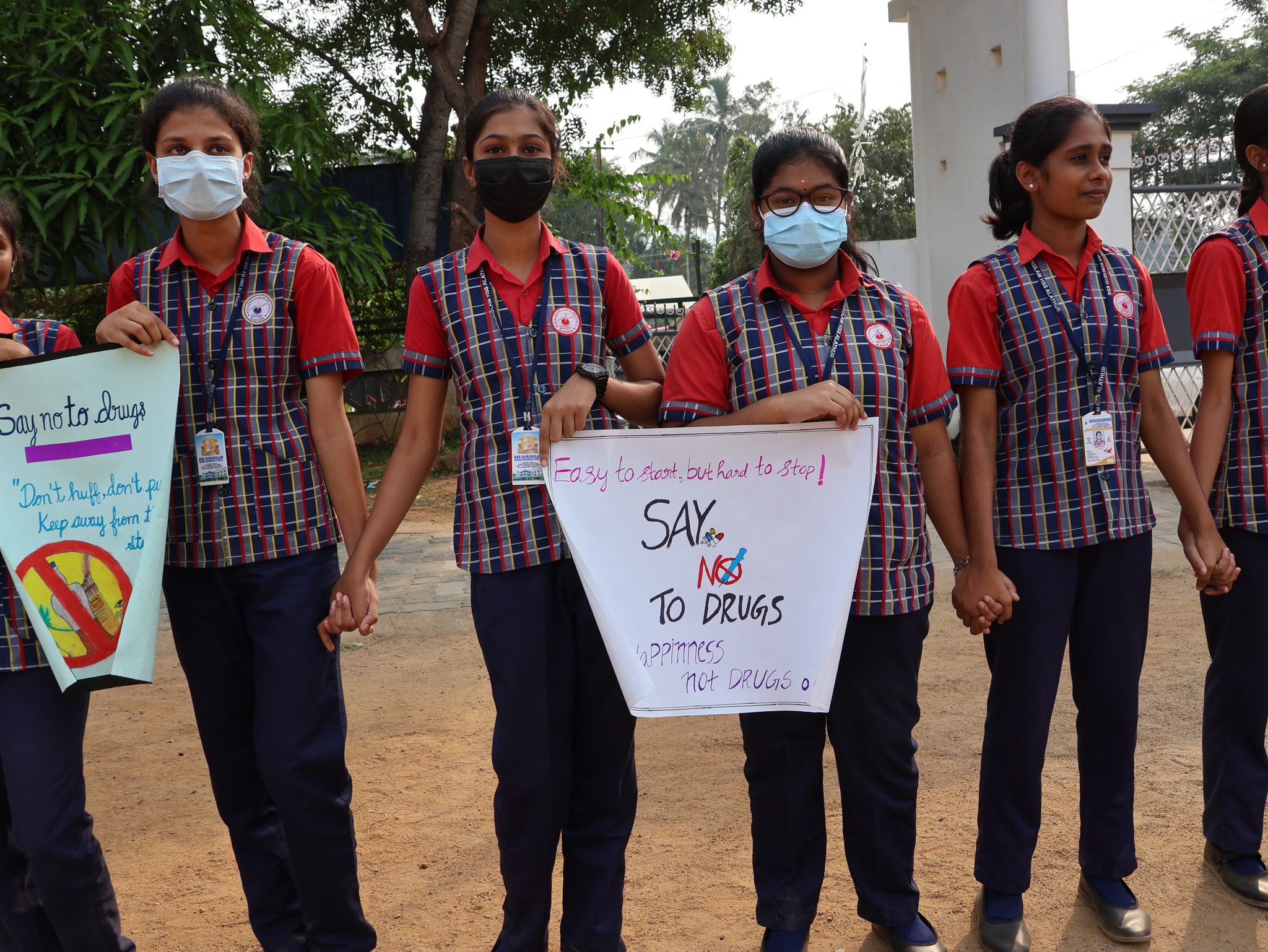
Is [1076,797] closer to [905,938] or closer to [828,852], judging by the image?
[828,852]

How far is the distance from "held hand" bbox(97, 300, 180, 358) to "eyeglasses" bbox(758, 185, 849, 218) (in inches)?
55.9

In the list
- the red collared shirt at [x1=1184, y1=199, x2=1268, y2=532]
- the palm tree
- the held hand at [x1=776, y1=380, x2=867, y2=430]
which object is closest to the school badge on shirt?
the held hand at [x1=776, y1=380, x2=867, y2=430]

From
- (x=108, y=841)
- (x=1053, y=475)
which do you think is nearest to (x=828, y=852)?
(x=1053, y=475)

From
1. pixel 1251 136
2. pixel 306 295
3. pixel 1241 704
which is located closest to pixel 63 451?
pixel 306 295

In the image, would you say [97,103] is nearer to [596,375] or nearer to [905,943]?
[596,375]

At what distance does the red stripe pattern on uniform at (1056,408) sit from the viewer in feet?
8.96

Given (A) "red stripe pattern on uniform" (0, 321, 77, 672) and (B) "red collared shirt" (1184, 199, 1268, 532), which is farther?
(B) "red collared shirt" (1184, 199, 1268, 532)

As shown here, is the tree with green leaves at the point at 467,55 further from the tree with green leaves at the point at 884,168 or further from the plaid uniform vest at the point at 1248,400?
the tree with green leaves at the point at 884,168

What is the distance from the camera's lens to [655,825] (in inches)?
147

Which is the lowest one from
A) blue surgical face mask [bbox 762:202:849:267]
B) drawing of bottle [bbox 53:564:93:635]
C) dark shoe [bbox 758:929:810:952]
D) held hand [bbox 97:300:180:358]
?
dark shoe [bbox 758:929:810:952]

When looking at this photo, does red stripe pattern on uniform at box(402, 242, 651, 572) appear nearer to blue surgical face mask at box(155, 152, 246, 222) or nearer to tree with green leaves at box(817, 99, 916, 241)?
blue surgical face mask at box(155, 152, 246, 222)

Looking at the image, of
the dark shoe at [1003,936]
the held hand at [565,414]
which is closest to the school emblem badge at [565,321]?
the held hand at [565,414]

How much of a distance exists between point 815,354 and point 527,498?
73 cm

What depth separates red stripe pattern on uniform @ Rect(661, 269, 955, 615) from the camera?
2.57m
